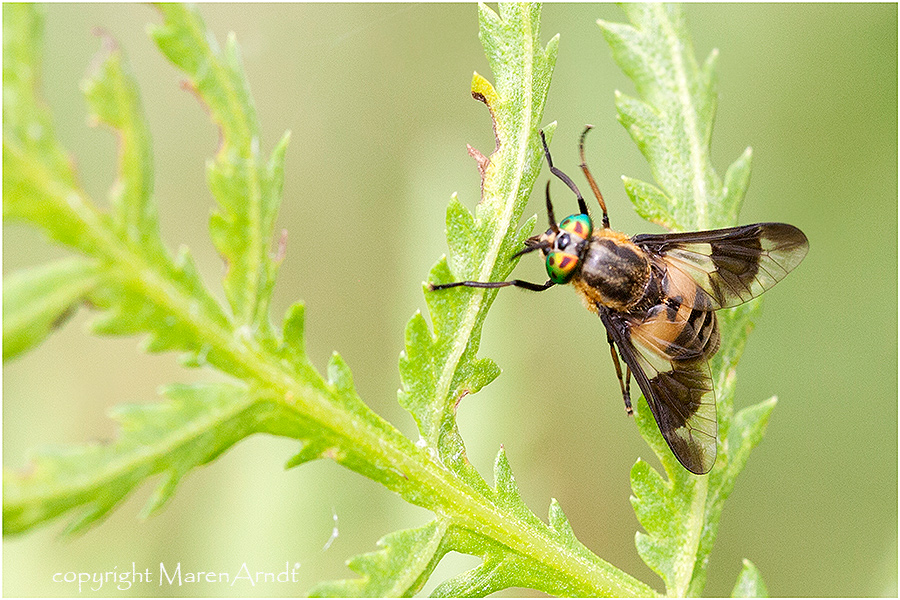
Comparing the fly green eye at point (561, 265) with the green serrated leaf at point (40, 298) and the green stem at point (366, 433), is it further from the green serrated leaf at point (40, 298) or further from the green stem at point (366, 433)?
the green serrated leaf at point (40, 298)

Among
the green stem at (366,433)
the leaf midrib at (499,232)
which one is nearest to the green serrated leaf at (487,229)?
the leaf midrib at (499,232)

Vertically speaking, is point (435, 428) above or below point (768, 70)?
below

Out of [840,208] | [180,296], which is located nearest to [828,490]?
[840,208]

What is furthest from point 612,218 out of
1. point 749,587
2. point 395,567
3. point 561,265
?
point 395,567

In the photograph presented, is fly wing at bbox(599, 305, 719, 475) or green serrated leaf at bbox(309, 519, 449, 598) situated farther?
fly wing at bbox(599, 305, 719, 475)

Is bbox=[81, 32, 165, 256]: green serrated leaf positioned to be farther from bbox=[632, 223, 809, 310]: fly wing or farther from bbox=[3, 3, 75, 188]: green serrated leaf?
bbox=[632, 223, 809, 310]: fly wing

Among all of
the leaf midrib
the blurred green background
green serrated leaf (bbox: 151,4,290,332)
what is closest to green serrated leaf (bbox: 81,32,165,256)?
green serrated leaf (bbox: 151,4,290,332)

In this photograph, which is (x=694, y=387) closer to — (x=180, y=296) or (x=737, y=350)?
(x=737, y=350)
